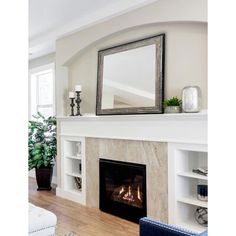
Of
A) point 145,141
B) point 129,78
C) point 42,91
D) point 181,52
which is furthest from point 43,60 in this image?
point 181,52

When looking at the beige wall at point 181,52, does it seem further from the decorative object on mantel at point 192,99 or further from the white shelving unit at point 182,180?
the white shelving unit at point 182,180

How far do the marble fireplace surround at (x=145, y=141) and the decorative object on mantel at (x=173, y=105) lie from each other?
0.24 feet

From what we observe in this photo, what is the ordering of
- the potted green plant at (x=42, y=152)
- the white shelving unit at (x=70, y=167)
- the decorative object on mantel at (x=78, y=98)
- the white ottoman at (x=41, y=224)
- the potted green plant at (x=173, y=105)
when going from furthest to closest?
1. the potted green plant at (x=42, y=152)
2. the white shelving unit at (x=70, y=167)
3. the decorative object on mantel at (x=78, y=98)
4. the potted green plant at (x=173, y=105)
5. the white ottoman at (x=41, y=224)

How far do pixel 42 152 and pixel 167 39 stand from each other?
3.19 meters

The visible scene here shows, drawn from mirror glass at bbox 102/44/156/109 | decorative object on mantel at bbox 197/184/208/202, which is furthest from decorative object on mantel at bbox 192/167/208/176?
mirror glass at bbox 102/44/156/109

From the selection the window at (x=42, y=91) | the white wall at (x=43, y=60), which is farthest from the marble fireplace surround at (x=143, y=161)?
the white wall at (x=43, y=60)

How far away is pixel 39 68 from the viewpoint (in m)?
6.75

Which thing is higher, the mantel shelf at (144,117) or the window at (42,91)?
the window at (42,91)

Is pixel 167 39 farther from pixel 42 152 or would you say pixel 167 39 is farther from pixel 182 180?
pixel 42 152

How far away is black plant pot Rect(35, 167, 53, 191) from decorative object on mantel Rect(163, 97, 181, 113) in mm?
3029

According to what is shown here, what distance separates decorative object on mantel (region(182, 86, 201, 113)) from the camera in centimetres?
322

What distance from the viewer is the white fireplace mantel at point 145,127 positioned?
3.21 m
